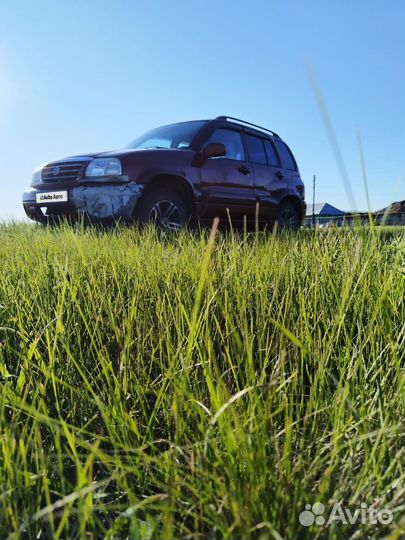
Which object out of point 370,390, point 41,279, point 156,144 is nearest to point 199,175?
point 156,144

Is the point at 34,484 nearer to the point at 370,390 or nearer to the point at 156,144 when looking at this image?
the point at 370,390

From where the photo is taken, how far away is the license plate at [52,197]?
17.0ft

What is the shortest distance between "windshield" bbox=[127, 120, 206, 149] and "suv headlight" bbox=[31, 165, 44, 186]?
1.32 m

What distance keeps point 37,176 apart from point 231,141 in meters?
2.77

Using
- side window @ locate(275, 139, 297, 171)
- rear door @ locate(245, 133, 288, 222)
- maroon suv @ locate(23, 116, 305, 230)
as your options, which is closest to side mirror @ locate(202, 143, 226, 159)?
maroon suv @ locate(23, 116, 305, 230)

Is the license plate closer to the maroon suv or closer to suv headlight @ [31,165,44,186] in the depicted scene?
the maroon suv

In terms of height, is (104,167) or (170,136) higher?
(170,136)

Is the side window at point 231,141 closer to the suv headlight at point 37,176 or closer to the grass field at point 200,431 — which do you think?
the suv headlight at point 37,176

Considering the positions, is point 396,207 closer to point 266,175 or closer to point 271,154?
point 266,175

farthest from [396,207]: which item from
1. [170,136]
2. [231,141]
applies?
[231,141]

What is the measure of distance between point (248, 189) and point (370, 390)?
5.58 metres

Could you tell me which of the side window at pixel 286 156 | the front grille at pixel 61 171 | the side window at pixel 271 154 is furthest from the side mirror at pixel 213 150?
the side window at pixel 286 156

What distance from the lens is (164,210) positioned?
17.3 ft

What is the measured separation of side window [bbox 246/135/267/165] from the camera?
22.7ft
